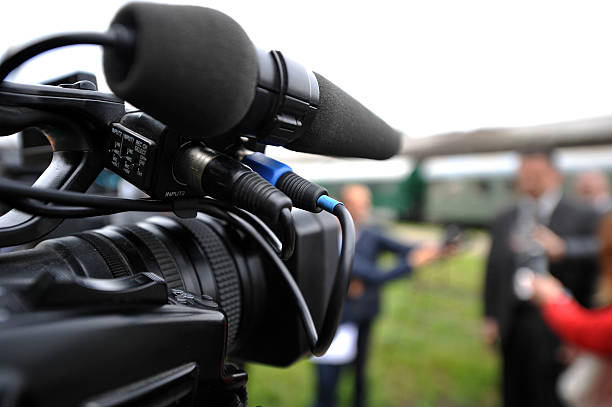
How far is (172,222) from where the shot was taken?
518 millimetres

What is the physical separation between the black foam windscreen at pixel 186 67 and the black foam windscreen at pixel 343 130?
9cm

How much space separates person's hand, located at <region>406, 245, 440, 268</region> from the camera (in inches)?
80.0

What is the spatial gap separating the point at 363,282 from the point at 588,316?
0.89 meters

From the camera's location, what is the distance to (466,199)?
8.02 meters

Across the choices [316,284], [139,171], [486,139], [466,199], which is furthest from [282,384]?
[466,199]

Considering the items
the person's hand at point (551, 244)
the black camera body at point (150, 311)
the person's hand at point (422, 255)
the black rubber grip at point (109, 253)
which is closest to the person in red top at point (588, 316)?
the person's hand at point (551, 244)

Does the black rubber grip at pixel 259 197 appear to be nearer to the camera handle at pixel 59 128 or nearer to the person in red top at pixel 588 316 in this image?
the camera handle at pixel 59 128

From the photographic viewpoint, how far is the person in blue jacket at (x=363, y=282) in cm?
199

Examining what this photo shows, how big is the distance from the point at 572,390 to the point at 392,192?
8061mm

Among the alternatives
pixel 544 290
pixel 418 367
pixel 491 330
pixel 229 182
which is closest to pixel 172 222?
pixel 229 182

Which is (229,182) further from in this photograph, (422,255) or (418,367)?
(418,367)

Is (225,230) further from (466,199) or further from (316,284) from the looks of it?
(466,199)

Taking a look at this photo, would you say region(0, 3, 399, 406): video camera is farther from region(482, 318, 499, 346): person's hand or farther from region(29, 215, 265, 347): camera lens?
region(482, 318, 499, 346): person's hand

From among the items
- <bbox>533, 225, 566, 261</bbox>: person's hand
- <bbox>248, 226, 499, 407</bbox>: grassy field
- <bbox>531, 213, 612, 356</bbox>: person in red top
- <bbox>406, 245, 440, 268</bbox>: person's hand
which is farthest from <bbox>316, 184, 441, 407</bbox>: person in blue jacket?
<bbox>531, 213, 612, 356</bbox>: person in red top
